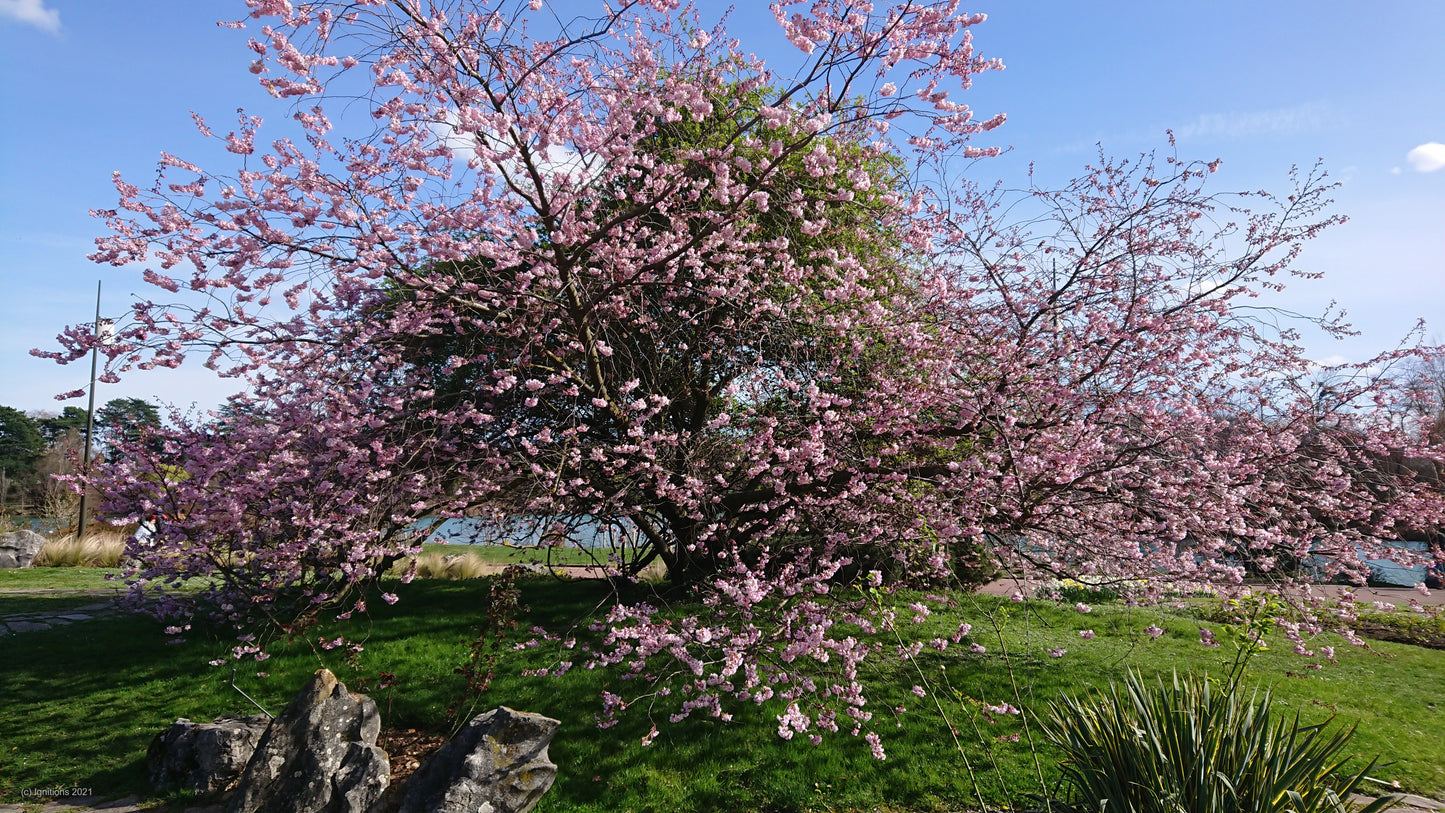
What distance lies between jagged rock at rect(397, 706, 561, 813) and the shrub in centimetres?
359

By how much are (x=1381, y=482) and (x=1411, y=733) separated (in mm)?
2801

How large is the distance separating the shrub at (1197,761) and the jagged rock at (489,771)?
3588 millimetres

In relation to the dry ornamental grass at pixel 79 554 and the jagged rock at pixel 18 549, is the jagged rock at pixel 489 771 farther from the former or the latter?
the jagged rock at pixel 18 549

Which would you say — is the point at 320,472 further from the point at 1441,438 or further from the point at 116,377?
the point at 1441,438

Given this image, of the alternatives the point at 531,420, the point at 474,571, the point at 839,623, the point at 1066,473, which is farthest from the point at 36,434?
the point at 1066,473

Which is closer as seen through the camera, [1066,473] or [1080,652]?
[1066,473]

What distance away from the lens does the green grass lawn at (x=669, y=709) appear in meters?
5.44

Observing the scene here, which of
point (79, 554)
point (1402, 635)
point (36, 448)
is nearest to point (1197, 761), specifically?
point (1402, 635)

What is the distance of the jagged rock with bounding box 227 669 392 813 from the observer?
204 inches

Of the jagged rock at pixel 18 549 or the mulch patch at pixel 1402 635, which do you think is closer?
the mulch patch at pixel 1402 635

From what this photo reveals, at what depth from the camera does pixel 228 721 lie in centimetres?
608

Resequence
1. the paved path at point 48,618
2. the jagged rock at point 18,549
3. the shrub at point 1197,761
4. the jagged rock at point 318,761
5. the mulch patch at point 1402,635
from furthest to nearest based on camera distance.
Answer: the jagged rock at point 18,549 < the mulch patch at point 1402,635 < the paved path at point 48,618 < the jagged rock at point 318,761 < the shrub at point 1197,761

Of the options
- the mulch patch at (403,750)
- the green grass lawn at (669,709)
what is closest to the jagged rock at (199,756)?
the green grass lawn at (669,709)

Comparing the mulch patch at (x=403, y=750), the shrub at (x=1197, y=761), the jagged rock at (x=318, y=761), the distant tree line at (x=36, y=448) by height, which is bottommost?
the mulch patch at (x=403, y=750)
